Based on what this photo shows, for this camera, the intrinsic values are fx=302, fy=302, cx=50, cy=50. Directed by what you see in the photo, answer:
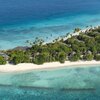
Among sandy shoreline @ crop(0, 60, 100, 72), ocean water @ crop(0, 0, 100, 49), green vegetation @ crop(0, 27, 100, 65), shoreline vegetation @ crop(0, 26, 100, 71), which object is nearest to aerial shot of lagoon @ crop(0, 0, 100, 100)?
ocean water @ crop(0, 0, 100, 49)

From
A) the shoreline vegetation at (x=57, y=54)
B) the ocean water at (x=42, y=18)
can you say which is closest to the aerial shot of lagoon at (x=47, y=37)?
the ocean water at (x=42, y=18)

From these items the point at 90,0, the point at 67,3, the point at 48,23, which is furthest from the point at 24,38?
the point at 90,0

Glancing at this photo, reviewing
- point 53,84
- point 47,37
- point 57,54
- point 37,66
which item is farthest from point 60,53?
point 47,37

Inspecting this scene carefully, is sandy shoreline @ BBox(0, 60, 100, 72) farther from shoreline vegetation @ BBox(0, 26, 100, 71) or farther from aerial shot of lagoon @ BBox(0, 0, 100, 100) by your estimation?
aerial shot of lagoon @ BBox(0, 0, 100, 100)

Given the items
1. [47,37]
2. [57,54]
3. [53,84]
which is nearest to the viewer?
[53,84]

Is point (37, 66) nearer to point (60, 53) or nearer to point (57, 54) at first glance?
point (57, 54)

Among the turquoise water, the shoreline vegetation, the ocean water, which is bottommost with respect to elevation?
the turquoise water
